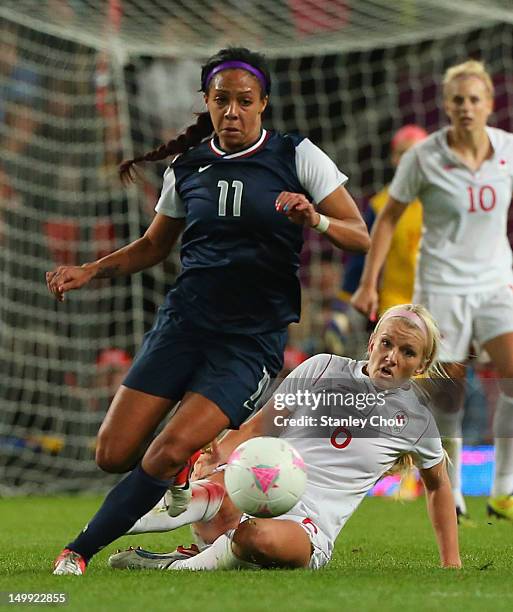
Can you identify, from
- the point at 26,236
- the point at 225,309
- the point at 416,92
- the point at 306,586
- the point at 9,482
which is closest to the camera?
the point at 306,586

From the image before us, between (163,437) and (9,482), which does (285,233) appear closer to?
(163,437)

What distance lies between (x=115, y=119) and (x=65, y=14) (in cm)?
101

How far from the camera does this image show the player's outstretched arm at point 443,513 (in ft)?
13.4

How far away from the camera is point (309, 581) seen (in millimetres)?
3553

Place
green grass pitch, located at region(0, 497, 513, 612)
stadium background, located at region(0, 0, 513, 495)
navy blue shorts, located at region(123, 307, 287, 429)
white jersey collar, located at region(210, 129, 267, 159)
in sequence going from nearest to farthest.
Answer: green grass pitch, located at region(0, 497, 513, 612)
navy blue shorts, located at region(123, 307, 287, 429)
white jersey collar, located at region(210, 129, 267, 159)
stadium background, located at region(0, 0, 513, 495)

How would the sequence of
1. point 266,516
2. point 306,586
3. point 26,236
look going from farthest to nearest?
point 26,236, point 266,516, point 306,586

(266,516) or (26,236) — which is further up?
(26,236)

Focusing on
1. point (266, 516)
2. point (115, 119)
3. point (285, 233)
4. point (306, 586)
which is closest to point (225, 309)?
point (285, 233)

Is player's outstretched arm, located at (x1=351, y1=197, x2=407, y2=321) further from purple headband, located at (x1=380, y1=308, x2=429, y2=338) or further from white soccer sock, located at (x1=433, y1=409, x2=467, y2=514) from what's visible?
purple headband, located at (x1=380, y1=308, x2=429, y2=338)

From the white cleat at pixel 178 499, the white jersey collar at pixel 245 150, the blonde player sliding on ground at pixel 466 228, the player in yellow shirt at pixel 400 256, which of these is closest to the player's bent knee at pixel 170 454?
the white cleat at pixel 178 499

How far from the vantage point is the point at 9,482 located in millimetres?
8625

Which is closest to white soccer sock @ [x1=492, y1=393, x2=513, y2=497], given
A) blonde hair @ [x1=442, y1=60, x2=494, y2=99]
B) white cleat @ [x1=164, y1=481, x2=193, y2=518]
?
blonde hair @ [x1=442, y1=60, x2=494, y2=99]

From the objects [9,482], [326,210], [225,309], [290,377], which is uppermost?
[326,210]

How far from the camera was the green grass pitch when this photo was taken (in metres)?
3.13
